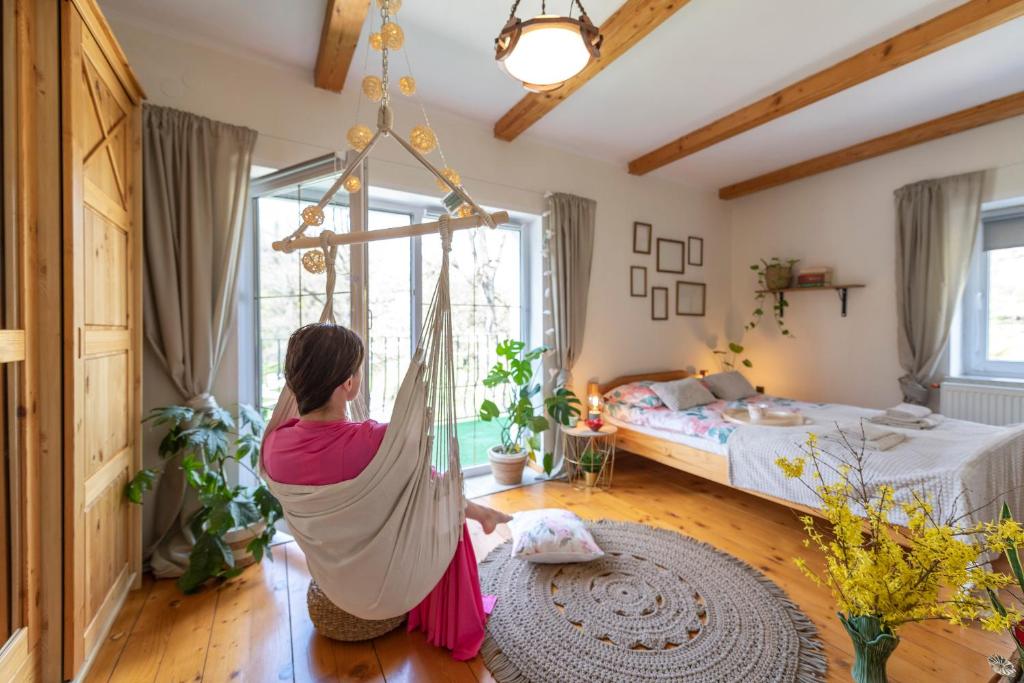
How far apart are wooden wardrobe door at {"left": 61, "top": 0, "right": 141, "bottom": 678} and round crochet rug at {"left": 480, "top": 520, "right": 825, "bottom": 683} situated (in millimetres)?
1369

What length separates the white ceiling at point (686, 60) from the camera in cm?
191

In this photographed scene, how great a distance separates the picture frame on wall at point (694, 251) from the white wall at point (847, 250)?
55 cm

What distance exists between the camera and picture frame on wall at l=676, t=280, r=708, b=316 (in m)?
4.05

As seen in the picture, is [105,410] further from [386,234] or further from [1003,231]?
[1003,231]

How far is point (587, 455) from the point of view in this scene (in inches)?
122

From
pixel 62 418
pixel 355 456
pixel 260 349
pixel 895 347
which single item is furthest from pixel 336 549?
pixel 895 347

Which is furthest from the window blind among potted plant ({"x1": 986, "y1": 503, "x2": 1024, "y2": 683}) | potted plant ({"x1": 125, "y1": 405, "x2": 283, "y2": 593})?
potted plant ({"x1": 125, "y1": 405, "x2": 283, "y2": 593})

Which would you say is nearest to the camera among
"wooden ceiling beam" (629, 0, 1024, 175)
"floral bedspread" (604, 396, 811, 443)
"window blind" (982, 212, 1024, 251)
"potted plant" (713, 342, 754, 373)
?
"wooden ceiling beam" (629, 0, 1024, 175)

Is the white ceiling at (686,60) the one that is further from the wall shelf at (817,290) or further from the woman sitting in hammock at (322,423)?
the woman sitting in hammock at (322,423)

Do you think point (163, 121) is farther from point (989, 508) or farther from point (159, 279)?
point (989, 508)

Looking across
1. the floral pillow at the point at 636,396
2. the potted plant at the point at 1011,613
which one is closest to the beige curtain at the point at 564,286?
the floral pillow at the point at 636,396

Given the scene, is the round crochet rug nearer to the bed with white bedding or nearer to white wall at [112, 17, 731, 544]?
the bed with white bedding

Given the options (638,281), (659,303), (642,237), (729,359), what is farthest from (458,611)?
(729,359)

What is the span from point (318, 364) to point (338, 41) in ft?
5.55
